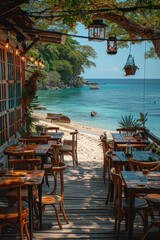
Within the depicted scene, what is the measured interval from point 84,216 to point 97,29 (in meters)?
3.32

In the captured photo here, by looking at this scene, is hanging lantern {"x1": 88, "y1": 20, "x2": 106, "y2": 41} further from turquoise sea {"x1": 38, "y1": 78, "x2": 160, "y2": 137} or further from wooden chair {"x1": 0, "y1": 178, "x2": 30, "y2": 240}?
turquoise sea {"x1": 38, "y1": 78, "x2": 160, "y2": 137}

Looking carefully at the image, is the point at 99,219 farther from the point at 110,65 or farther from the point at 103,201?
the point at 110,65

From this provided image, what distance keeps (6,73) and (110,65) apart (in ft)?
337

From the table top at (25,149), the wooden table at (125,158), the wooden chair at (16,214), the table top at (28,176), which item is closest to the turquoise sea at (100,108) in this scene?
the wooden table at (125,158)

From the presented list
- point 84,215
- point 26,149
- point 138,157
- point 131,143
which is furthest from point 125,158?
point 26,149

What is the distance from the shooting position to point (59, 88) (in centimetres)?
6397

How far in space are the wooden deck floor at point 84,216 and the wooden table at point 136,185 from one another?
1.81ft

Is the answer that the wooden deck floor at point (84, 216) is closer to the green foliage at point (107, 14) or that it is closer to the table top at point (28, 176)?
the table top at point (28, 176)

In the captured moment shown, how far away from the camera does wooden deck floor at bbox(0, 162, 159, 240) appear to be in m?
4.55

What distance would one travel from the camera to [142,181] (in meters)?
4.30

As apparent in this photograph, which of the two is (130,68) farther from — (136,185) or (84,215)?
(136,185)

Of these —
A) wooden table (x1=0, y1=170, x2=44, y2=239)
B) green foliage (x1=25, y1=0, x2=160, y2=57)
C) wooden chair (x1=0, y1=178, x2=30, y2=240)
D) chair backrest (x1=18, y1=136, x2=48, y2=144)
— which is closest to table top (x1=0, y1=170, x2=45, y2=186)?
wooden table (x1=0, y1=170, x2=44, y2=239)

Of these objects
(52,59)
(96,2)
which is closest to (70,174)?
(96,2)

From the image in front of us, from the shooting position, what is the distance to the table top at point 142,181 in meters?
4.01
